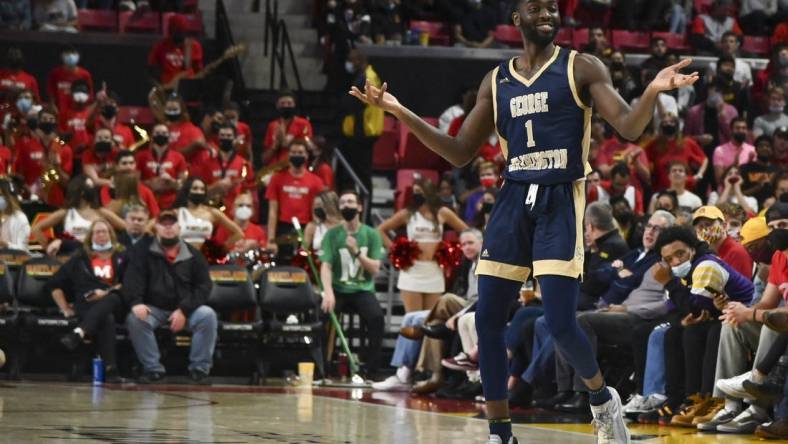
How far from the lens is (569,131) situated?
6492 millimetres

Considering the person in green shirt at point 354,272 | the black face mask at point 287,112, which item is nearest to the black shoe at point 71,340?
the person in green shirt at point 354,272

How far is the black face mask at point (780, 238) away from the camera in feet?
28.6

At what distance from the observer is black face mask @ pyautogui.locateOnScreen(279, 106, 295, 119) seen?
17188mm

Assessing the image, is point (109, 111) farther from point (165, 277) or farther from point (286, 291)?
point (286, 291)

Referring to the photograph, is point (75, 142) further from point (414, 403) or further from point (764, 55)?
point (764, 55)

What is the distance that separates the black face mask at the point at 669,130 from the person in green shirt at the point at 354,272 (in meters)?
4.05

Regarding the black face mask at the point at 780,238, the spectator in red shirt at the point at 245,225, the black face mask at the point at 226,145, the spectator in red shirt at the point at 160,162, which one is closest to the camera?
the black face mask at the point at 780,238

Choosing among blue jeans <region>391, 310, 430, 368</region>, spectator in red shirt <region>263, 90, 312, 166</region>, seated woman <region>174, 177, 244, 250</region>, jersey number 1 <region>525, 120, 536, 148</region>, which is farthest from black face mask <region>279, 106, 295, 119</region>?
jersey number 1 <region>525, 120, 536, 148</region>

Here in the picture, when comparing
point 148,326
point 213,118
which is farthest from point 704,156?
point 148,326

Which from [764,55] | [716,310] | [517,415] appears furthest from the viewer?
[764,55]

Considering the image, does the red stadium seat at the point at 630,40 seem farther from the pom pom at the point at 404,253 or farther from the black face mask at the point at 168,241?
the black face mask at the point at 168,241

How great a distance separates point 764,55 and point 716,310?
11858mm

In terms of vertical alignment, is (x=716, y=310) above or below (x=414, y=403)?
above

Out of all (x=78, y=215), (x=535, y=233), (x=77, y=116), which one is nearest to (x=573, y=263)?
(x=535, y=233)
